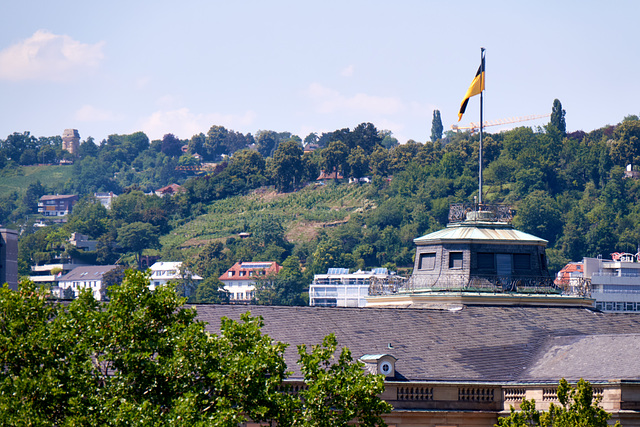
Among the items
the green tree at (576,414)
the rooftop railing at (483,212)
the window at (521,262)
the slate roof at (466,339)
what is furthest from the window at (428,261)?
the green tree at (576,414)

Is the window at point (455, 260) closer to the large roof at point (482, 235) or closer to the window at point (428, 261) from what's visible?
the large roof at point (482, 235)

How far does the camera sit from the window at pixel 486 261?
64.9 meters

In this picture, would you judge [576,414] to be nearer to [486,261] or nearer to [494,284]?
[494,284]

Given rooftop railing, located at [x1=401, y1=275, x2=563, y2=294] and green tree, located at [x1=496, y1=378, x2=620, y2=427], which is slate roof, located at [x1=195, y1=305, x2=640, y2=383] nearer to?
rooftop railing, located at [x1=401, y1=275, x2=563, y2=294]

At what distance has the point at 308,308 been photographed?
2291 inches

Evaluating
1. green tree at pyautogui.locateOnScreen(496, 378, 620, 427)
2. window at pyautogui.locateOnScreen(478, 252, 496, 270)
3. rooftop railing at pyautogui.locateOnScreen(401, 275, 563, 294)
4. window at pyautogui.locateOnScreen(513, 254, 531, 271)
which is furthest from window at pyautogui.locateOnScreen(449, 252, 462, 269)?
green tree at pyautogui.locateOnScreen(496, 378, 620, 427)

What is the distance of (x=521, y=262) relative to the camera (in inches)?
2574

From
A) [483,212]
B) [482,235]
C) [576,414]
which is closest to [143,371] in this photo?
[576,414]

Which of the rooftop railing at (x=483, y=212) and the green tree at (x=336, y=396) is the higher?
the rooftop railing at (x=483, y=212)

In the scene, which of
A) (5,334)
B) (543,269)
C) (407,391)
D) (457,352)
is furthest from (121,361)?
(543,269)

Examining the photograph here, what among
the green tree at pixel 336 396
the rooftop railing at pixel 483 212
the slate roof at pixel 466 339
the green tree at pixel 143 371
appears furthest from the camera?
the rooftop railing at pixel 483 212

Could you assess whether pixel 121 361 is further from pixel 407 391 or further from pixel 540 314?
pixel 540 314

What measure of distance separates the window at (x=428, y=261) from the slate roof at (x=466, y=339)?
15.0ft

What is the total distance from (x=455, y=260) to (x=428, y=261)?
179 centimetres
